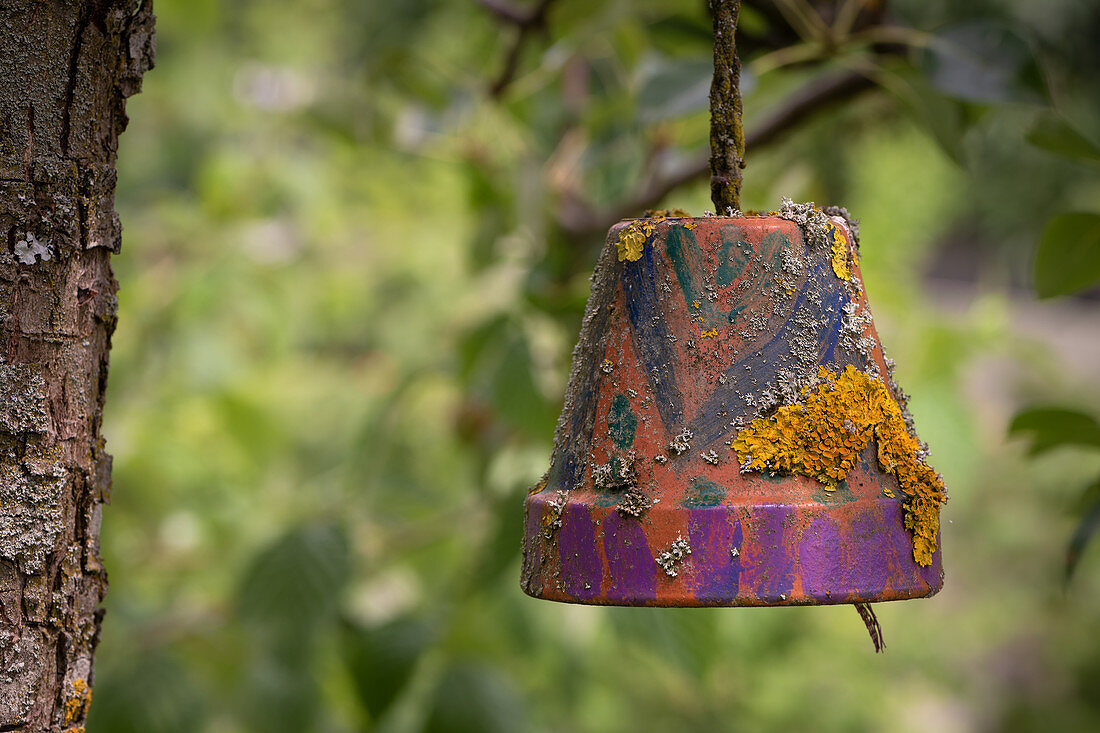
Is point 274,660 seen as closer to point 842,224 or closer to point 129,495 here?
point 129,495

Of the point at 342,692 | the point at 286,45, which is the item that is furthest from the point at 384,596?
the point at 286,45

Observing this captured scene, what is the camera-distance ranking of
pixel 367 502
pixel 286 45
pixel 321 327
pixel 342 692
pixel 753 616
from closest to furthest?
pixel 367 502, pixel 753 616, pixel 342 692, pixel 321 327, pixel 286 45

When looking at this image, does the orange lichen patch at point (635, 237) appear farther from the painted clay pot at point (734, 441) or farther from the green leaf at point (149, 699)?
the green leaf at point (149, 699)

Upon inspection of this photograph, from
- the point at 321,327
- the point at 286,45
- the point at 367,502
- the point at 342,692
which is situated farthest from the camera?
the point at 286,45

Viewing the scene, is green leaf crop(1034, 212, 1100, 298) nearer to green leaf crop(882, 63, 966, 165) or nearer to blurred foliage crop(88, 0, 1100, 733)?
blurred foliage crop(88, 0, 1100, 733)

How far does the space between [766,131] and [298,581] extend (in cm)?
89

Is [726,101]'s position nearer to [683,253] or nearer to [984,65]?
[683,253]

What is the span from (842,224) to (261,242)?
189 centimetres

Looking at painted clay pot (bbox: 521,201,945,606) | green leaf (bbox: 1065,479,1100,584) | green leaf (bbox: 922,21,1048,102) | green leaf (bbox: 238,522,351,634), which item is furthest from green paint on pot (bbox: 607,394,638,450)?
green leaf (bbox: 238,522,351,634)

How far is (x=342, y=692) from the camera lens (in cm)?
217

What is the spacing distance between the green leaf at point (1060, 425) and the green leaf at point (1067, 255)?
0.35 ft

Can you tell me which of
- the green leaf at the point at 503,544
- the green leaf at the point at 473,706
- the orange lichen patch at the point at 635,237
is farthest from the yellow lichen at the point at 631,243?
the green leaf at the point at 473,706

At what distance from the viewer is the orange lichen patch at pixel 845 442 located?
59 cm

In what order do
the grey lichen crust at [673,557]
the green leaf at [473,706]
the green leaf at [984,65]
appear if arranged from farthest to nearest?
the green leaf at [473,706]
the green leaf at [984,65]
the grey lichen crust at [673,557]
